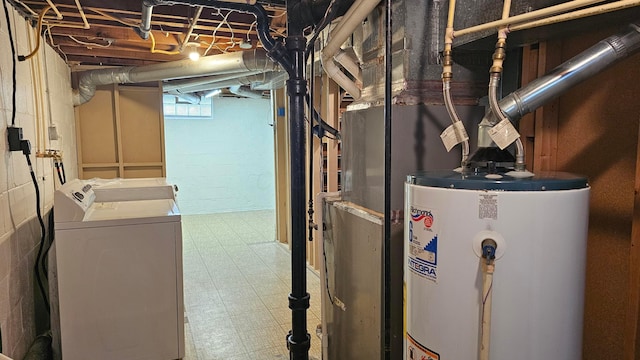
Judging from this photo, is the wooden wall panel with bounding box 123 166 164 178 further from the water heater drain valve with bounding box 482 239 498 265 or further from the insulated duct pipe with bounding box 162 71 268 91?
the water heater drain valve with bounding box 482 239 498 265

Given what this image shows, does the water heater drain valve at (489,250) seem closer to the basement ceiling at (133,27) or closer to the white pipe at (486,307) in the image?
the white pipe at (486,307)

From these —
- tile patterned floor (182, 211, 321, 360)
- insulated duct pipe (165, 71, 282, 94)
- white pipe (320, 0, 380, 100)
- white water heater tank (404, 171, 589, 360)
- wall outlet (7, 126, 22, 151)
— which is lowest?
tile patterned floor (182, 211, 321, 360)

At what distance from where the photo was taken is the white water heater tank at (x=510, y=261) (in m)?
1.02

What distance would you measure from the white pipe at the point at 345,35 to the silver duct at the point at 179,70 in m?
1.43

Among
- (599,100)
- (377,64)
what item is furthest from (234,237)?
(599,100)

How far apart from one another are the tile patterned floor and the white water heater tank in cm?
172

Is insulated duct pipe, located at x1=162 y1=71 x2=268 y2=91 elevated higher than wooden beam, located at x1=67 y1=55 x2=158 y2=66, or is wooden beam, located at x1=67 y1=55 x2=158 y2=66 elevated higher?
wooden beam, located at x1=67 y1=55 x2=158 y2=66

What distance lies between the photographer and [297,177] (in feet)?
6.07

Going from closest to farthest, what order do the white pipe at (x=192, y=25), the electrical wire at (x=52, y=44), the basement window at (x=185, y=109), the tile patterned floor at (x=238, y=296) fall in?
the white pipe at (x=192, y=25)
the tile patterned floor at (x=238, y=296)
the electrical wire at (x=52, y=44)
the basement window at (x=185, y=109)

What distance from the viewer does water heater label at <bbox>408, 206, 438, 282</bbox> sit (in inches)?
45.0

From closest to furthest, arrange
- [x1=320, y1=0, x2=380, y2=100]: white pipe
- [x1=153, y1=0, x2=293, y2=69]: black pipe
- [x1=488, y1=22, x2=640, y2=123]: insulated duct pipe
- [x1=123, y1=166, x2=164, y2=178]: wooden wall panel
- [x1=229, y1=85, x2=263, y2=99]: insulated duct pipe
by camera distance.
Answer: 1. [x1=488, y1=22, x2=640, y2=123]: insulated duct pipe
2. [x1=320, y1=0, x2=380, y2=100]: white pipe
3. [x1=153, y1=0, x2=293, y2=69]: black pipe
4. [x1=123, y1=166, x2=164, y2=178]: wooden wall panel
5. [x1=229, y1=85, x2=263, y2=99]: insulated duct pipe

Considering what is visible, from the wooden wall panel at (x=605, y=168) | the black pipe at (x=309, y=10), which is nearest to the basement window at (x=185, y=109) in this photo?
the black pipe at (x=309, y=10)

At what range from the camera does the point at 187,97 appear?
21.2 ft

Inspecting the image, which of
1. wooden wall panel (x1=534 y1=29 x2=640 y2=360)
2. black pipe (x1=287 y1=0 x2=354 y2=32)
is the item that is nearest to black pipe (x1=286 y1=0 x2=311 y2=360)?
black pipe (x1=287 y1=0 x2=354 y2=32)
